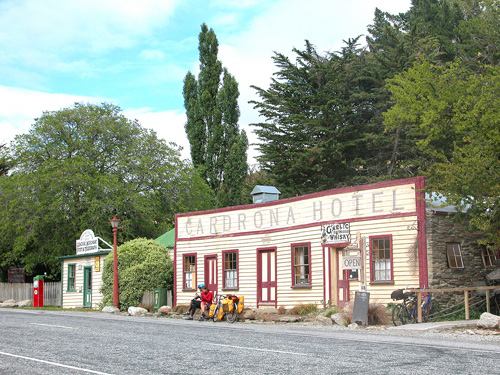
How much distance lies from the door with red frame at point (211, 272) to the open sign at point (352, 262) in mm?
8872

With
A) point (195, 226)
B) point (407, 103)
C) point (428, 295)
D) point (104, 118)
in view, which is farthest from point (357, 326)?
point (104, 118)

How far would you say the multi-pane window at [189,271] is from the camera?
29188 millimetres

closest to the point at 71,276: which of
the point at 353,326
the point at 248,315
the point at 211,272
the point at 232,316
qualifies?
the point at 211,272

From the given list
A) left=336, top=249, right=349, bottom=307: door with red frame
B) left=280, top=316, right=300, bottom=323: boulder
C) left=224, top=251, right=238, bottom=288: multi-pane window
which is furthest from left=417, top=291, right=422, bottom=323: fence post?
left=224, top=251, right=238, bottom=288: multi-pane window

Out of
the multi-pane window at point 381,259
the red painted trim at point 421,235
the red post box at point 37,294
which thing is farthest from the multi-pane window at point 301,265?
the red post box at point 37,294

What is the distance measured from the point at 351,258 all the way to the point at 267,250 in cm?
623

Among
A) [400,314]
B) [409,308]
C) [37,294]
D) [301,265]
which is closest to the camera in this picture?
[400,314]

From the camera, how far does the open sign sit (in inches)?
802

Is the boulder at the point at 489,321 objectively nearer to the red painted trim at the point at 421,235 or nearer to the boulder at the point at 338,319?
the red painted trim at the point at 421,235

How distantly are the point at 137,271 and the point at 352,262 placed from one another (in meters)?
13.2

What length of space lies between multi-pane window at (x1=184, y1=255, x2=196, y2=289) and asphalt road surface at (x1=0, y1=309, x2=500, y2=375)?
13806mm

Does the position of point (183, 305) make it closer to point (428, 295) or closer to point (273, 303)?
point (273, 303)

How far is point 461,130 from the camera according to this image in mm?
20016

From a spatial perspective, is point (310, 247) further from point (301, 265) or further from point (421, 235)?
point (421, 235)
